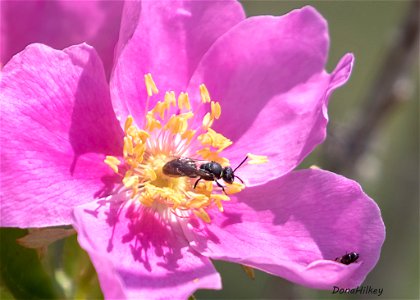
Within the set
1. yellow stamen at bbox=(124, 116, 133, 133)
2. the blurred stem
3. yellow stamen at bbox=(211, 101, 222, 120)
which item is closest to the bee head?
yellow stamen at bbox=(211, 101, 222, 120)

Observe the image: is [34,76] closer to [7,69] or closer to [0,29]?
[7,69]

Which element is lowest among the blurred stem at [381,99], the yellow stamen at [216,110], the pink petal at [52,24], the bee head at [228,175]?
the blurred stem at [381,99]

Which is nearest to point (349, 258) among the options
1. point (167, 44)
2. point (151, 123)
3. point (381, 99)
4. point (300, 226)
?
point (300, 226)

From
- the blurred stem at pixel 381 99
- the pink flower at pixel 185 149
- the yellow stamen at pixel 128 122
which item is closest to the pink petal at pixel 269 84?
the pink flower at pixel 185 149

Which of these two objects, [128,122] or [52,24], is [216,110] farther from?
[52,24]

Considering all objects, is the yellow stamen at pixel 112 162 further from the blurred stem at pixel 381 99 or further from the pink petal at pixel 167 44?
the blurred stem at pixel 381 99
